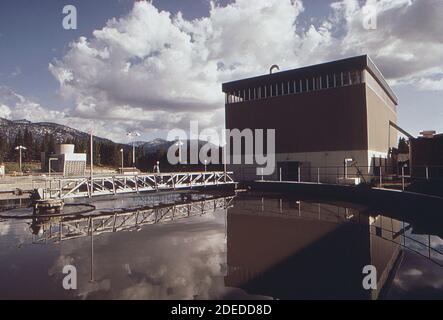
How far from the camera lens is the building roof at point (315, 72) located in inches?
1101

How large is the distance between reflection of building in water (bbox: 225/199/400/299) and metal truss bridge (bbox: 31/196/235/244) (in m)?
3.58

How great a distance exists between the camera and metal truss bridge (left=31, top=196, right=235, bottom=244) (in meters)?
11.8

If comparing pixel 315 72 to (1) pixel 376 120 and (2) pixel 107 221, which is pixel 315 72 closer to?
(1) pixel 376 120

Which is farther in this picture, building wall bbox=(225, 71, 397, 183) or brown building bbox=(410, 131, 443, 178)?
building wall bbox=(225, 71, 397, 183)

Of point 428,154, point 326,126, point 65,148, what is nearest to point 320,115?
point 326,126

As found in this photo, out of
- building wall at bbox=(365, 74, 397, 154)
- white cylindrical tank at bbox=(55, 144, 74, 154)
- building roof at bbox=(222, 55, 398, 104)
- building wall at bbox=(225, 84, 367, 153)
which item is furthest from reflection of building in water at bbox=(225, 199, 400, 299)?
white cylindrical tank at bbox=(55, 144, 74, 154)

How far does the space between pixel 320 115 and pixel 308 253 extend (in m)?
23.7

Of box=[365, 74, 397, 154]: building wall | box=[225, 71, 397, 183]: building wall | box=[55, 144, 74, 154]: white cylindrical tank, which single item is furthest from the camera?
box=[55, 144, 74, 154]: white cylindrical tank

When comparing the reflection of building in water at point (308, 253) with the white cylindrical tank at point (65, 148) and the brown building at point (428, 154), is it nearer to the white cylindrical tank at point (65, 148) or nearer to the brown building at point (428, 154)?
the brown building at point (428, 154)

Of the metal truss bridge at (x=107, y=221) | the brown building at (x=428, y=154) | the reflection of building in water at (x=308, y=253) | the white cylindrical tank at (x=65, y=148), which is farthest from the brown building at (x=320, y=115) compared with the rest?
the white cylindrical tank at (x=65, y=148)

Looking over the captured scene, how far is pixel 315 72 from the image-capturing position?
30344 millimetres

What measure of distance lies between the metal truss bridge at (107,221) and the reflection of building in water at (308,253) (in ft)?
11.8

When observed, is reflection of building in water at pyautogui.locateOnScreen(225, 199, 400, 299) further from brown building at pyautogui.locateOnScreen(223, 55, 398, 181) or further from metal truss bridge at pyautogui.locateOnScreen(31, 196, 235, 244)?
brown building at pyautogui.locateOnScreen(223, 55, 398, 181)

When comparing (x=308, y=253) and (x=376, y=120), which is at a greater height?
(x=376, y=120)
